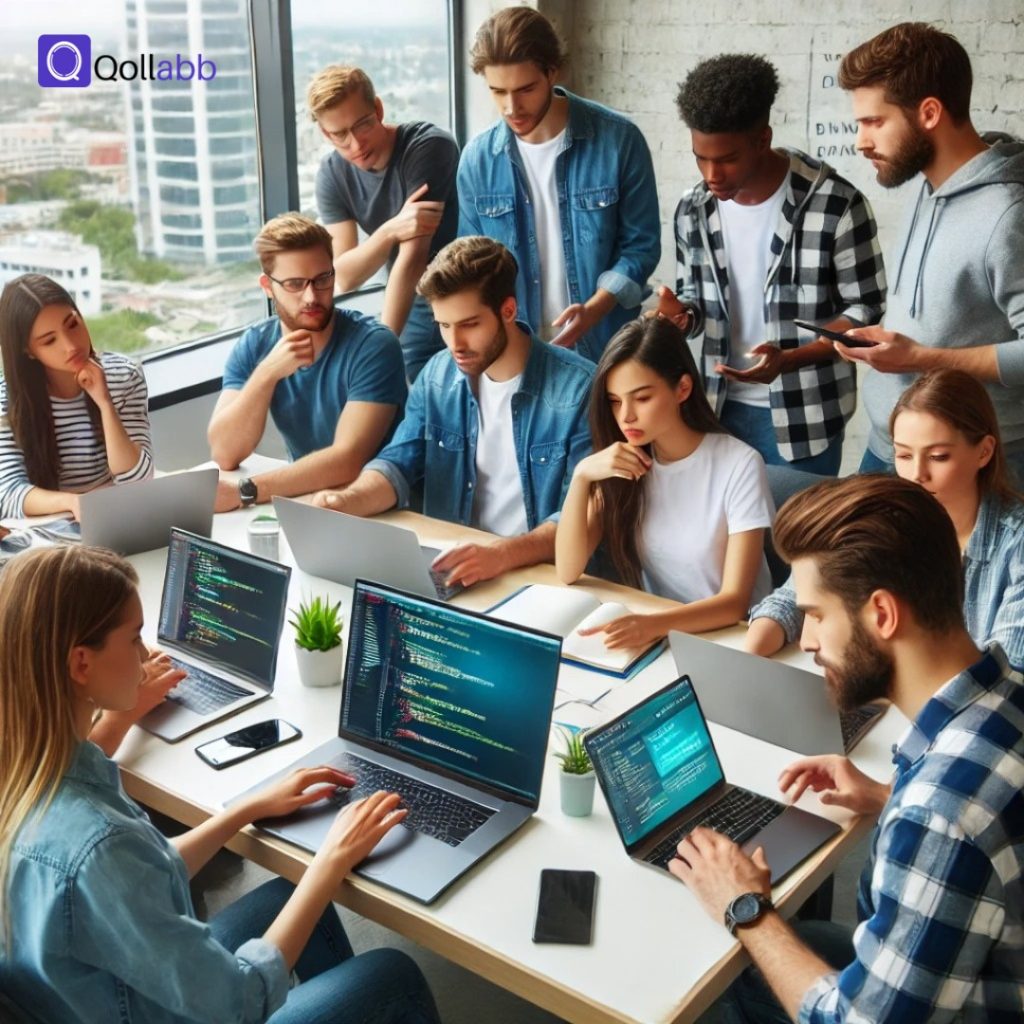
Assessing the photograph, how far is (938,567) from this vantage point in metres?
1.58

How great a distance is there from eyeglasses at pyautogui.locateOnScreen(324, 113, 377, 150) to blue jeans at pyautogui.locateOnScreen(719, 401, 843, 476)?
1476 mm

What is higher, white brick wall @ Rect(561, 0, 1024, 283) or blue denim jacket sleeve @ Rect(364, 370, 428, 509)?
white brick wall @ Rect(561, 0, 1024, 283)

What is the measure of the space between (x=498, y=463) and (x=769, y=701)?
1.30 metres

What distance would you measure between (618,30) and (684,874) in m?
3.92

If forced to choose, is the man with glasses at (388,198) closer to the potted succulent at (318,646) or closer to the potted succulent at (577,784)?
the potted succulent at (318,646)

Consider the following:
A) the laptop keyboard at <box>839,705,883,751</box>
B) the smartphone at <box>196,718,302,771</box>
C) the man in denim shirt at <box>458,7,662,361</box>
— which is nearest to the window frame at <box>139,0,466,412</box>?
the man in denim shirt at <box>458,7,662,361</box>

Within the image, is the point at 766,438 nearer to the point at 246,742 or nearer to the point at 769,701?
the point at 769,701

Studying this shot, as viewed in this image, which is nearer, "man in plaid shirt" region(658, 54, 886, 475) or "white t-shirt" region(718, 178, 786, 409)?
"man in plaid shirt" region(658, 54, 886, 475)

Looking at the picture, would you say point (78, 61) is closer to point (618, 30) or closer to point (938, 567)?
point (618, 30)

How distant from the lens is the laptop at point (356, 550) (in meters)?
2.54

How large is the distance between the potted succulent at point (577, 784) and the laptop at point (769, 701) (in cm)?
25

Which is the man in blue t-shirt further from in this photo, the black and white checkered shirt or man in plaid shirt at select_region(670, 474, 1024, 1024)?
man in plaid shirt at select_region(670, 474, 1024, 1024)

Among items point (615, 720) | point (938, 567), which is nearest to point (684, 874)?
point (615, 720)

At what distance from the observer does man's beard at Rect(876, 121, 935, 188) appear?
2855 millimetres
